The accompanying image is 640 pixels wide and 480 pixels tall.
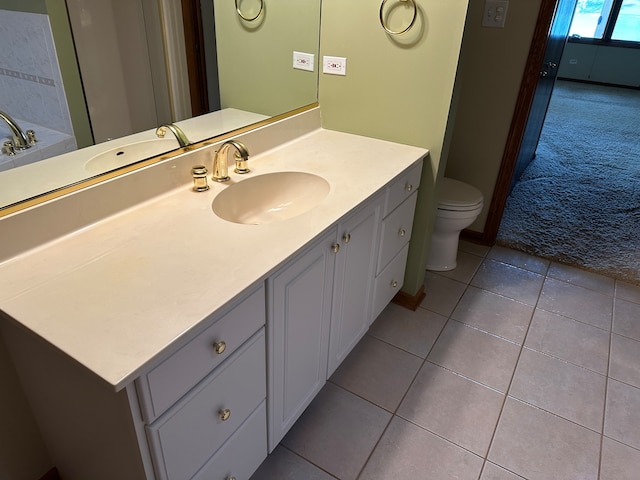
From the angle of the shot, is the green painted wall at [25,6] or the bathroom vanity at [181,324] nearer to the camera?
the bathroom vanity at [181,324]

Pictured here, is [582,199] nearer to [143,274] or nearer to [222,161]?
[222,161]

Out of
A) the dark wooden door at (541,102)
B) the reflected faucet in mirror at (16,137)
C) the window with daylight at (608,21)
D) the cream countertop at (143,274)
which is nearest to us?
the cream countertop at (143,274)

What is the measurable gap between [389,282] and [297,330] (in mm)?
811

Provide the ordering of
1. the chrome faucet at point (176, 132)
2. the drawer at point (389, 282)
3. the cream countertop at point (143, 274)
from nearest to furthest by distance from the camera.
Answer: the cream countertop at point (143, 274), the chrome faucet at point (176, 132), the drawer at point (389, 282)

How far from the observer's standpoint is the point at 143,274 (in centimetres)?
A: 106

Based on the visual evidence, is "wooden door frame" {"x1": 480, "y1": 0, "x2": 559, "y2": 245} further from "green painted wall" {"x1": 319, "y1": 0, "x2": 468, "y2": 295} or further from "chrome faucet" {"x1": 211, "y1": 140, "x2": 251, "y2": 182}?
"chrome faucet" {"x1": 211, "y1": 140, "x2": 251, "y2": 182}

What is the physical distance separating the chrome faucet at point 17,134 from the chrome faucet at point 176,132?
0.38m

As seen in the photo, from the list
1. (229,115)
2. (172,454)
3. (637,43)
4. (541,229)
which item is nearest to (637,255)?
(541,229)

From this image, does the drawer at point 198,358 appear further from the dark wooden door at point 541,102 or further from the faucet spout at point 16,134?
the dark wooden door at point 541,102

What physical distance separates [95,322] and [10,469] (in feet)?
2.41

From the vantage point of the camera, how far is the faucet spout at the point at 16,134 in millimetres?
1078

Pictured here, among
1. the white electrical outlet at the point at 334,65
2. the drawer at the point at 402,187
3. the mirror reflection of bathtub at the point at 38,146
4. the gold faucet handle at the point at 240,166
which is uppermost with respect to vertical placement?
the white electrical outlet at the point at 334,65

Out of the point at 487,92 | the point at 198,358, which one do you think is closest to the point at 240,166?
the point at 198,358

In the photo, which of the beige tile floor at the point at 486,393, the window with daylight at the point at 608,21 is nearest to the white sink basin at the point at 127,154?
the beige tile floor at the point at 486,393
